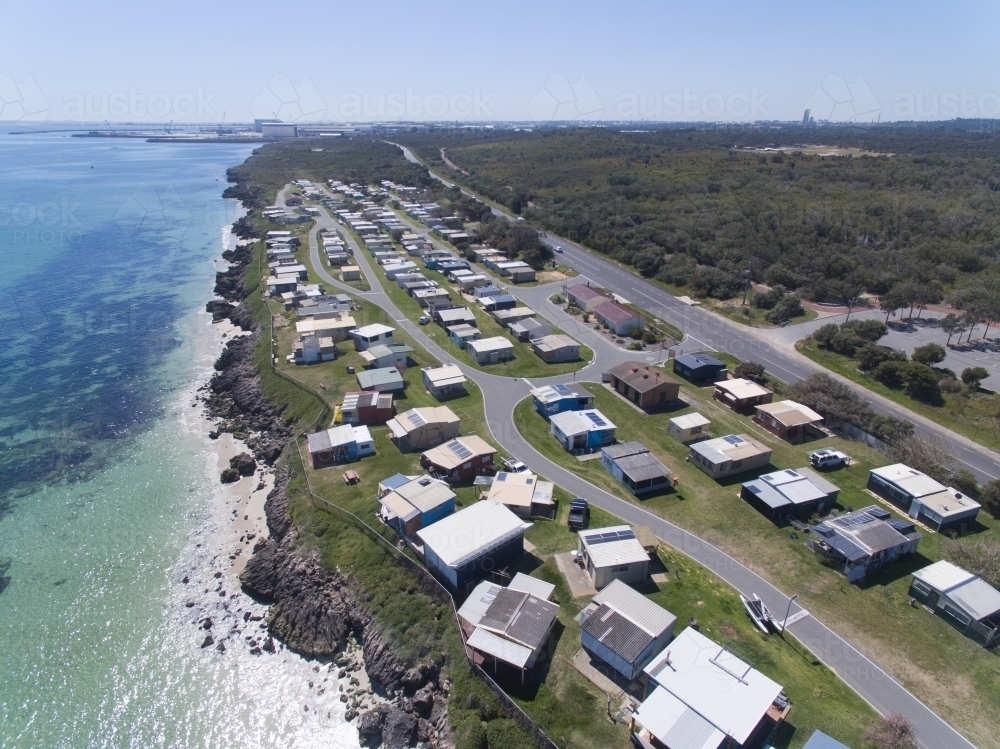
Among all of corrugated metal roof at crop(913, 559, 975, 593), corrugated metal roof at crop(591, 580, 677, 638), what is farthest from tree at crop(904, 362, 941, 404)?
corrugated metal roof at crop(591, 580, 677, 638)

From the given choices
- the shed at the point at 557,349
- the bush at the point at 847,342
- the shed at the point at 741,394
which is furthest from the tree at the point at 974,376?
the shed at the point at 557,349

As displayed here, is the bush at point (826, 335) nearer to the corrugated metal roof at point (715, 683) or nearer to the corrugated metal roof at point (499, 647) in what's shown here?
the corrugated metal roof at point (715, 683)

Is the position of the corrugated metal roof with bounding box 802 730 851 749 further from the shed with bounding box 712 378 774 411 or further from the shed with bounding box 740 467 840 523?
the shed with bounding box 712 378 774 411

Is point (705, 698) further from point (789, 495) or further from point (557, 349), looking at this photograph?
point (557, 349)

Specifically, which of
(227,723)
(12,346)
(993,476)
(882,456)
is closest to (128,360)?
(12,346)

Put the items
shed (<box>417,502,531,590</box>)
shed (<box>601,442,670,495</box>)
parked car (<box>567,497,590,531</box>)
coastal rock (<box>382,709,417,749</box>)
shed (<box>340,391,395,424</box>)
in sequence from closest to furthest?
coastal rock (<box>382,709,417,749</box>), shed (<box>417,502,531,590</box>), parked car (<box>567,497,590,531</box>), shed (<box>601,442,670,495</box>), shed (<box>340,391,395,424</box>)

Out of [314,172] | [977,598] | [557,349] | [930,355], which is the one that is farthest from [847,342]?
[314,172]
